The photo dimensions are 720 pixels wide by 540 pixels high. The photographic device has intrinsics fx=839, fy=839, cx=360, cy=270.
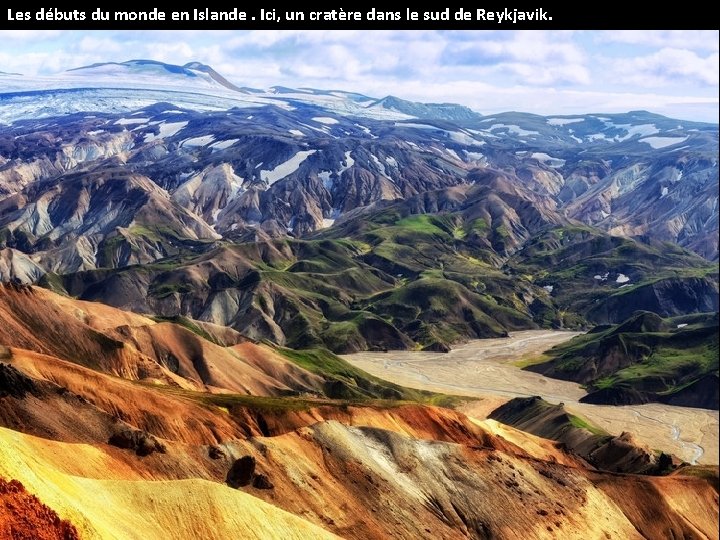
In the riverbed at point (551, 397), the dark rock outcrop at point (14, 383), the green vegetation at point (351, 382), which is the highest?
the dark rock outcrop at point (14, 383)

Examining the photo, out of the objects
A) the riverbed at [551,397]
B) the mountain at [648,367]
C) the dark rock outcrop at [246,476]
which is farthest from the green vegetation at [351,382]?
the dark rock outcrop at [246,476]

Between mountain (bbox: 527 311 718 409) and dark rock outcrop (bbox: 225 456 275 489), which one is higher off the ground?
dark rock outcrop (bbox: 225 456 275 489)

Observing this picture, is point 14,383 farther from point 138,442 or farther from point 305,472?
point 305,472

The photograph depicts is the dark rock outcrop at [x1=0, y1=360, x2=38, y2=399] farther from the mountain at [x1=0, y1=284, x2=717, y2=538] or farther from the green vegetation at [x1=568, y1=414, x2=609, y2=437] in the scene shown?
the green vegetation at [x1=568, y1=414, x2=609, y2=437]

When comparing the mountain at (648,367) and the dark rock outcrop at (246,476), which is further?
the mountain at (648,367)

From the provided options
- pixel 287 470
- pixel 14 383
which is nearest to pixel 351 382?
pixel 287 470

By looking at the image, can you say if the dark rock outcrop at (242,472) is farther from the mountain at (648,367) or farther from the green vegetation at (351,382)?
the mountain at (648,367)

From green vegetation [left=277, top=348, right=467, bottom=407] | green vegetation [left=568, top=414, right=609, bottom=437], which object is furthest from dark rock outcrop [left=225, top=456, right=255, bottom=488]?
green vegetation [left=277, top=348, right=467, bottom=407]

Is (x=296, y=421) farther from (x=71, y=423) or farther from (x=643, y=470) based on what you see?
(x=643, y=470)
